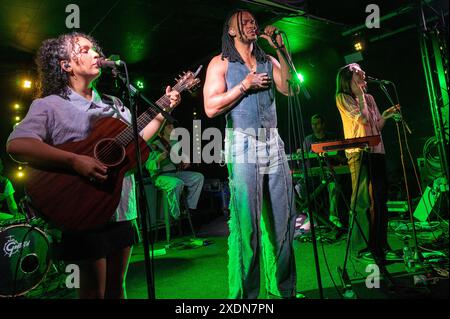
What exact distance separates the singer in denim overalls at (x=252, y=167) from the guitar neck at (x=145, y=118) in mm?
316

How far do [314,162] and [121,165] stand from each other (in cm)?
609

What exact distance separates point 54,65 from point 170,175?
4.68 m

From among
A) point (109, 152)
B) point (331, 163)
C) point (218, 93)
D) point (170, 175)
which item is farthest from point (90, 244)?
point (331, 163)

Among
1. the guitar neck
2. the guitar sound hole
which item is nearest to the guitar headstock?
the guitar neck

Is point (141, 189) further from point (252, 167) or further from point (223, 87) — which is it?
point (223, 87)

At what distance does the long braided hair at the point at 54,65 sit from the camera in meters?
2.03

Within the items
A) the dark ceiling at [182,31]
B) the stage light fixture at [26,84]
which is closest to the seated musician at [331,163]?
the dark ceiling at [182,31]

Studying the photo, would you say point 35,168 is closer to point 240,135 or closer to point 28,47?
point 240,135

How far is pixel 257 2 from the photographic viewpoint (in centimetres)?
556

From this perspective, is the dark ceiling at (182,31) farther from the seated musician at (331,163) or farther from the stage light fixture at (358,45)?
the seated musician at (331,163)

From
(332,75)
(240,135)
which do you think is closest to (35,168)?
(240,135)

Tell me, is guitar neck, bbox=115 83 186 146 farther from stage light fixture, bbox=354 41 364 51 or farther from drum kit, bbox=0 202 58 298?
stage light fixture, bbox=354 41 364 51

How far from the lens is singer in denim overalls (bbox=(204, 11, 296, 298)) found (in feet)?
7.41
